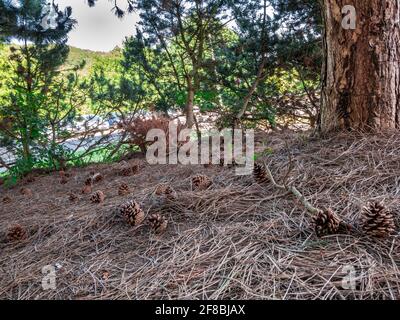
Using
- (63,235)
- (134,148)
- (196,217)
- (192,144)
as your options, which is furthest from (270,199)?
(134,148)

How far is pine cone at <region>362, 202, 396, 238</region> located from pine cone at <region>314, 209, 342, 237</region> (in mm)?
92

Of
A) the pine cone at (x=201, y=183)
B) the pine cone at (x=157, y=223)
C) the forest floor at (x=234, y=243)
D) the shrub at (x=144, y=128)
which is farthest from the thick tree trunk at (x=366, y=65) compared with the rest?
the shrub at (x=144, y=128)

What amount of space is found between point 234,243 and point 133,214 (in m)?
0.52

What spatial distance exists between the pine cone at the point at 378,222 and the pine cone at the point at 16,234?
5.05 feet

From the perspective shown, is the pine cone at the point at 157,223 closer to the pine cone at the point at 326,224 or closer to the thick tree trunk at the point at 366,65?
the pine cone at the point at 326,224

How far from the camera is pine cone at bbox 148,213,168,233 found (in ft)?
4.29

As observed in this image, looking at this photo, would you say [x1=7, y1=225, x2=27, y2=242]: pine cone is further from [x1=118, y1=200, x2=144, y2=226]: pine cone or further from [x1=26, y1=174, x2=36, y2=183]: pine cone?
[x1=26, y1=174, x2=36, y2=183]: pine cone

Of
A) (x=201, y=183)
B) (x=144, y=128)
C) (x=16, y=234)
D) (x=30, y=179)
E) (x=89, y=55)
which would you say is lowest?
(x=16, y=234)

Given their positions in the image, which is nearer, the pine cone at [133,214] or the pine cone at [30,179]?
the pine cone at [133,214]

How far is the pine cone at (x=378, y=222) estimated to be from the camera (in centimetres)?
101

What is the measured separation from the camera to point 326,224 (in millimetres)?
1070

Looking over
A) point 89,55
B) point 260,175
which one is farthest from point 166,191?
point 89,55

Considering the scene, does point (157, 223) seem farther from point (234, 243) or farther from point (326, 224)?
point (326, 224)

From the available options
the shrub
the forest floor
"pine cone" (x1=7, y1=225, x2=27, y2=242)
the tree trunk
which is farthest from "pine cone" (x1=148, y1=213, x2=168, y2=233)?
the tree trunk
